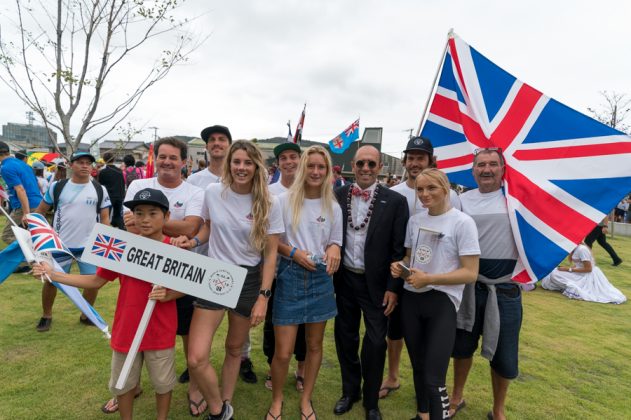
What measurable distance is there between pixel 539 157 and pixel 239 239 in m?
2.83

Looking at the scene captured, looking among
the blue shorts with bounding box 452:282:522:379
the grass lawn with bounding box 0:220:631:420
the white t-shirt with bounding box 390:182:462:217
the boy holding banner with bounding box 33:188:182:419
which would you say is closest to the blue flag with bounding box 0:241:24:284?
the boy holding banner with bounding box 33:188:182:419

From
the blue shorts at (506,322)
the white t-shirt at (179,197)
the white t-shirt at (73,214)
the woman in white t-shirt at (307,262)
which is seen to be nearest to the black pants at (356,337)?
the woman in white t-shirt at (307,262)

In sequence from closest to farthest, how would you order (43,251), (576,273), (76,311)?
(43,251) → (76,311) → (576,273)

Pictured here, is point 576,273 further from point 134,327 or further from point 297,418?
point 134,327

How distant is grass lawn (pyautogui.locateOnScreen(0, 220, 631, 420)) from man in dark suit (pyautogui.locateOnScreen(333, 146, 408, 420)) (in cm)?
45

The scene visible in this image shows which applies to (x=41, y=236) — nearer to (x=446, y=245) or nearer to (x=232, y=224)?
(x=232, y=224)

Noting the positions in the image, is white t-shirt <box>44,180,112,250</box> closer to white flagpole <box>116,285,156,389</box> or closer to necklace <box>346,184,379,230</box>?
white flagpole <box>116,285,156,389</box>

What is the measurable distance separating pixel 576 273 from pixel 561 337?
323cm

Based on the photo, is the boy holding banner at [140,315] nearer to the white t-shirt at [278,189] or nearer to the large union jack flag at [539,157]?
the white t-shirt at [278,189]

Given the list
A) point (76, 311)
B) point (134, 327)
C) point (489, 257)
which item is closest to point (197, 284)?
point (134, 327)

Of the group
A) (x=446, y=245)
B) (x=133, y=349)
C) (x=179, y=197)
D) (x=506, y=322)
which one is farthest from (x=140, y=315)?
(x=506, y=322)

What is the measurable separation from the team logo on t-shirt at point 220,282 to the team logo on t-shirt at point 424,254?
4.73ft

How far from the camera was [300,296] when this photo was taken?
2.88m

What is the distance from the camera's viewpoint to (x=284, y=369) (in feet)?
9.68
